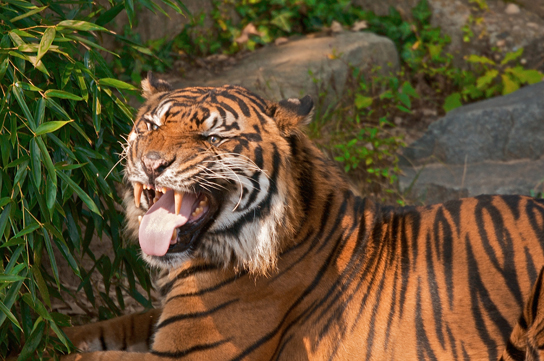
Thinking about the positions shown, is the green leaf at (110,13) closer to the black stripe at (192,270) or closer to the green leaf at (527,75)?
the black stripe at (192,270)

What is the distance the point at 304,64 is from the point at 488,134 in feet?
5.59

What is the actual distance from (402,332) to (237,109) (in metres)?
1.02

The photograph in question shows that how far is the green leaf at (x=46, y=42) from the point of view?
2.09 m

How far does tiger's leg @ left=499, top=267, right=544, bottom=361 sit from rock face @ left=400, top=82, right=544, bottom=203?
2587mm

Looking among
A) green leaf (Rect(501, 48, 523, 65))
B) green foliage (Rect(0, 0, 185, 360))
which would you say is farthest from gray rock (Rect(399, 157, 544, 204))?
green foliage (Rect(0, 0, 185, 360))

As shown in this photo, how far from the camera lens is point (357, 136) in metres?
5.01

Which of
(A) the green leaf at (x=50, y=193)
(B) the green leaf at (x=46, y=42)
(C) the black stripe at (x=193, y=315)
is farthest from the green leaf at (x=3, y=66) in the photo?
(C) the black stripe at (x=193, y=315)

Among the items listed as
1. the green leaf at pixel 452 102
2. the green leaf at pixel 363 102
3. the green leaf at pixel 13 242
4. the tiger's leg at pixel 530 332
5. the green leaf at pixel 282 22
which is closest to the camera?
the tiger's leg at pixel 530 332

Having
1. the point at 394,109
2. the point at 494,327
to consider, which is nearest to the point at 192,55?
the point at 394,109

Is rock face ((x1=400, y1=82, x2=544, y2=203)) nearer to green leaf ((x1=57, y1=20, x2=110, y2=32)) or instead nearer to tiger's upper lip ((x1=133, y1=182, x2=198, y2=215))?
tiger's upper lip ((x1=133, y1=182, x2=198, y2=215))

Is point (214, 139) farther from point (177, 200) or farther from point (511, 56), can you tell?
point (511, 56)

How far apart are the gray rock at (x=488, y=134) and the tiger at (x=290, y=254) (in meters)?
2.69

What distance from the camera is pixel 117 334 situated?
2799 millimetres

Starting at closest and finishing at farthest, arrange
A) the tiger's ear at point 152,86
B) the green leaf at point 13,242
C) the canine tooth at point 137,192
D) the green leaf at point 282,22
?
the green leaf at point 13,242
the canine tooth at point 137,192
the tiger's ear at point 152,86
the green leaf at point 282,22
